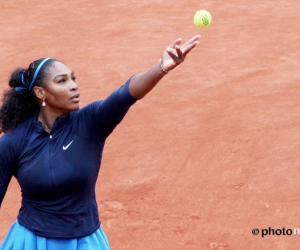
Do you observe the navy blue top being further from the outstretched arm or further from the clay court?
the clay court

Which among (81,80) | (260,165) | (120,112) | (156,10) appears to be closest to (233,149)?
(260,165)

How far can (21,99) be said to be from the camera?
12.3 ft

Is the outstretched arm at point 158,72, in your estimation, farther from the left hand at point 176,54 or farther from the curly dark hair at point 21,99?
the curly dark hair at point 21,99

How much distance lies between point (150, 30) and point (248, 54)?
2.38 meters

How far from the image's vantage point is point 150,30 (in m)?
12.2

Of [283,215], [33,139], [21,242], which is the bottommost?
[283,215]

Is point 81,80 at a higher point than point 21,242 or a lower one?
lower

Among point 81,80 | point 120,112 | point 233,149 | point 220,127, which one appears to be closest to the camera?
point 120,112

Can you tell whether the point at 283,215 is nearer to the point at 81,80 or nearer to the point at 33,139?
the point at 33,139

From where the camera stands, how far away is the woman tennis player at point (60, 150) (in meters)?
3.37

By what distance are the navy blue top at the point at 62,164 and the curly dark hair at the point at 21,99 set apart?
0.11m

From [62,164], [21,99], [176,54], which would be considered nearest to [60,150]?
[62,164]

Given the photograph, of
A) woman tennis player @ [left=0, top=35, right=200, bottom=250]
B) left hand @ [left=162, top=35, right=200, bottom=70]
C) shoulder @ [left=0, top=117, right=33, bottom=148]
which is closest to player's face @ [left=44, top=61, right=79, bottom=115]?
woman tennis player @ [left=0, top=35, right=200, bottom=250]

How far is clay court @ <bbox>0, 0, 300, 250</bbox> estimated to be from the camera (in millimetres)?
6379
